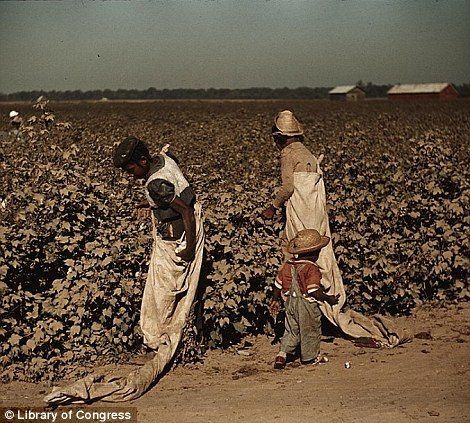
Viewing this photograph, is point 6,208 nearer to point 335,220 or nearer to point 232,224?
point 232,224

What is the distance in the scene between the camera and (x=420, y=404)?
4.07m

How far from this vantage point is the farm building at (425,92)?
70.9 m

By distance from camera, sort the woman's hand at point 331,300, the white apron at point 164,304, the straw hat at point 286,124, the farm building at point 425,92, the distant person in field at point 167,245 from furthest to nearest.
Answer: the farm building at point 425,92, the straw hat at point 286,124, the woman's hand at point 331,300, the white apron at point 164,304, the distant person in field at point 167,245

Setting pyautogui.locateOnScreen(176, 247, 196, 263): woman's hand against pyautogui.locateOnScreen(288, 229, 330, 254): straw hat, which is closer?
pyautogui.locateOnScreen(176, 247, 196, 263): woman's hand

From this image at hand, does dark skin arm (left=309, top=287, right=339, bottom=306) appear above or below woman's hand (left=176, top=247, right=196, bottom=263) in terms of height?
below

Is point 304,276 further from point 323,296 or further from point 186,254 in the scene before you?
point 186,254

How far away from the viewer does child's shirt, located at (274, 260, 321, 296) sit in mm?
4711

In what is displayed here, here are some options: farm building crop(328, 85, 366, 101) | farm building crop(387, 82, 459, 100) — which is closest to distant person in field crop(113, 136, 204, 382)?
farm building crop(387, 82, 459, 100)

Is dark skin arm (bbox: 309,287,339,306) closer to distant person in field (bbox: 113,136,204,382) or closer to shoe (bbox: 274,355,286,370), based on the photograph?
shoe (bbox: 274,355,286,370)

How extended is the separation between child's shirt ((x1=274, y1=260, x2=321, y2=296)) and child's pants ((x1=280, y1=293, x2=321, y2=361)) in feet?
0.26


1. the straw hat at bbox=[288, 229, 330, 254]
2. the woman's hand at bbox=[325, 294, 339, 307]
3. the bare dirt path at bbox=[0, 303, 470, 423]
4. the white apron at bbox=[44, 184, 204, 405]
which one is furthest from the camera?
the woman's hand at bbox=[325, 294, 339, 307]

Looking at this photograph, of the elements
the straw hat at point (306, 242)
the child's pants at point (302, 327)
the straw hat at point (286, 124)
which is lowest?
the child's pants at point (302, 327)

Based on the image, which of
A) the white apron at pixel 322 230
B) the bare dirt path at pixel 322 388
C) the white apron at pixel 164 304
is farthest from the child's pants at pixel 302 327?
the white apron at pixel 164 304

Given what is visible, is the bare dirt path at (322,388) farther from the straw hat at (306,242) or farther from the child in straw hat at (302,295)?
the straw hat at (306,242)
